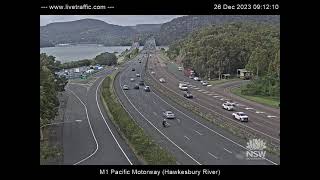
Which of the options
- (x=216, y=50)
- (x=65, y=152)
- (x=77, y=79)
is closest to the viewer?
(x=65, y=152)

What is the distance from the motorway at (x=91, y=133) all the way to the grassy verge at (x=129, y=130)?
3.3 inches

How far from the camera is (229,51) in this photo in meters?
7.73

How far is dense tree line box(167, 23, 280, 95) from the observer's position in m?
6.64

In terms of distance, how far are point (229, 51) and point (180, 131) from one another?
2.76m

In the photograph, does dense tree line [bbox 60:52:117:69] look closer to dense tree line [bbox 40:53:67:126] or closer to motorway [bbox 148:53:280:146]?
dense tree line [bbox 40:53:67:126]

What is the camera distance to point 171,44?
6.92 m

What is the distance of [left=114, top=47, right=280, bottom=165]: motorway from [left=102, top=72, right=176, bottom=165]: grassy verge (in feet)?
0.26

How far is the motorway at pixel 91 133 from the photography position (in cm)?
432
